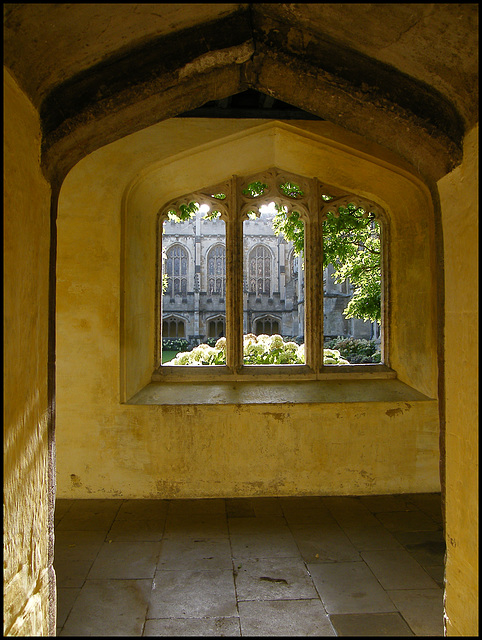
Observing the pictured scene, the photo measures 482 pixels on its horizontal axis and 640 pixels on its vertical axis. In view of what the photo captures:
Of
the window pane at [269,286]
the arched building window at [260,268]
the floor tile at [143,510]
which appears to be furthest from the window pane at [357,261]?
the arched building window at [260,268]

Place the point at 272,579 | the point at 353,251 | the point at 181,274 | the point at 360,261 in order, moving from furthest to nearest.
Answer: the point at 181,274 < the point at 360,261 < the point at 353,251 < the point at 272,579

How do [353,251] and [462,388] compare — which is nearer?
[462,388]

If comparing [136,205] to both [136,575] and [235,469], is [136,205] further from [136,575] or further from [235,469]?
[136,575]

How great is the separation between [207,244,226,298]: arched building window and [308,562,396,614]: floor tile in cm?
2401

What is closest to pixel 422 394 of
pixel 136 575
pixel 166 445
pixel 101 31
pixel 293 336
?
pixel 166 445

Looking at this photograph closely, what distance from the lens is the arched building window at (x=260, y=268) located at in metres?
25.8

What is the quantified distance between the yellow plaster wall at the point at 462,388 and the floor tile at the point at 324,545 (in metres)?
1.14

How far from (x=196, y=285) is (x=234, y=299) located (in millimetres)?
22031

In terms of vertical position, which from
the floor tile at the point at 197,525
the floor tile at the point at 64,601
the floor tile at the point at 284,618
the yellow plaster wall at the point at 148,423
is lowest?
the floor tile at the point at 197,525

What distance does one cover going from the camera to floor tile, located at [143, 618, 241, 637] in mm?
2055

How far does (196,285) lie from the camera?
26156 millimetres

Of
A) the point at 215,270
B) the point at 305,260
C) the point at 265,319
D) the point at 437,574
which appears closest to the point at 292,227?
the point at 305,260

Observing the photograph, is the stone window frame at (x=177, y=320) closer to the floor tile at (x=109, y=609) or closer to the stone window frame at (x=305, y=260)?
the stone window frame at (x=305, y=260)

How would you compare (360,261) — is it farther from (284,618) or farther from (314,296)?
(284,618)
